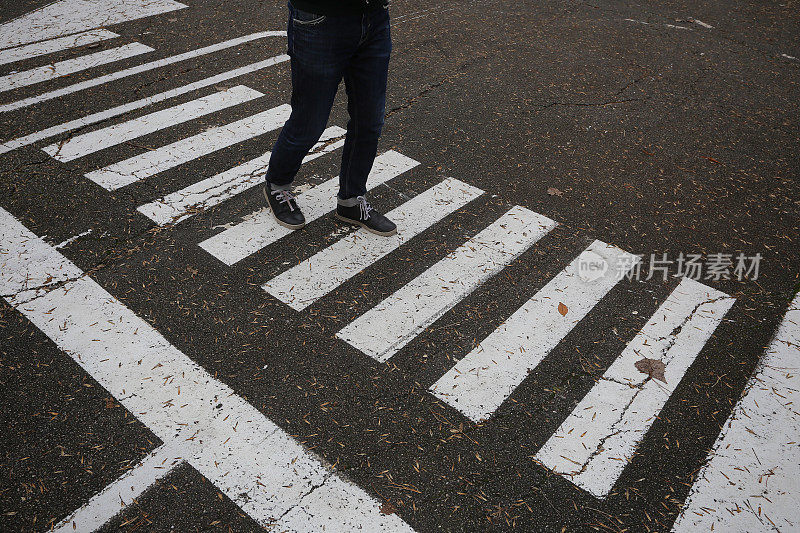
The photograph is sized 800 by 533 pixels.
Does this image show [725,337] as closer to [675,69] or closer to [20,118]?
[675,69]

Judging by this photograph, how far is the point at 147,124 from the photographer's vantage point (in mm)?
6074

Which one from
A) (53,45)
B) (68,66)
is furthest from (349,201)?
(53,45)

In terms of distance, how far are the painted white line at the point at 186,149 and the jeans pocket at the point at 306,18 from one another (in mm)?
2296

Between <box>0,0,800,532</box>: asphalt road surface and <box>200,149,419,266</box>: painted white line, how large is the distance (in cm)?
3

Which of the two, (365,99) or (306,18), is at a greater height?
(306,18)

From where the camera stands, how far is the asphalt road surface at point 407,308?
301 cm

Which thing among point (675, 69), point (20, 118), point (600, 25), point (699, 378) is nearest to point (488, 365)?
point (699, 378)

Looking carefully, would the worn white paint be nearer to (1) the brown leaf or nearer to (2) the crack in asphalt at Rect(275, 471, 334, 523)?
(2) the crack in asphalt at Rect(275, 471, 334, 523)

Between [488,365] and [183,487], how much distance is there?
74.5 inches

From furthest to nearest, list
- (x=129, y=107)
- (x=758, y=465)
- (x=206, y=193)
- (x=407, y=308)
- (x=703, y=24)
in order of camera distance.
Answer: (x=703, y=24), (x=129, y=107), (x=206, y=193), (x=407, y=308), (x=758, y=465)

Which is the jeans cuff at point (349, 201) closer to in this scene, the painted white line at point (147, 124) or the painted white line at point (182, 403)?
the painted white line at point (182, 403)

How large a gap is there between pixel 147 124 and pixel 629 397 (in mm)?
5267

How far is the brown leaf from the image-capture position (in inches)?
146

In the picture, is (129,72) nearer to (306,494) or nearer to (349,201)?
(349,201)
